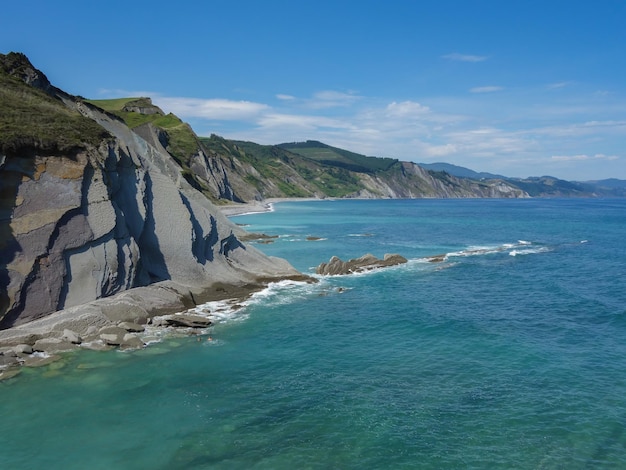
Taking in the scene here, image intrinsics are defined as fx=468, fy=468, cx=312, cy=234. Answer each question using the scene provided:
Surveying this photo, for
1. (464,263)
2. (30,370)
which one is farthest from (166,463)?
(464,263)

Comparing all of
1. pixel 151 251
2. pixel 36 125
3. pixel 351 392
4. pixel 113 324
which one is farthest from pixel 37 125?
pixel 351 392

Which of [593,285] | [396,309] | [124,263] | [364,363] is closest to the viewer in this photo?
[364,363]

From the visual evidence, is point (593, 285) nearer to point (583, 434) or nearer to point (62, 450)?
point (583, 434)

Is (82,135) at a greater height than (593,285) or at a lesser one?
greater

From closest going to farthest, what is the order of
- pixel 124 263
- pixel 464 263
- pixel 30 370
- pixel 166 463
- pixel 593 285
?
pixel 166 463
pixel 30 370
pixel 124 263
pixel 593 285
pixel 464 263

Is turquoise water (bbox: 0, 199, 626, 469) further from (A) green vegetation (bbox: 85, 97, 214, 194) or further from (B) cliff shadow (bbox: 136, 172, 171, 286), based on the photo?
(A) green vegetation (bbox: 85, 97, 214, 194)

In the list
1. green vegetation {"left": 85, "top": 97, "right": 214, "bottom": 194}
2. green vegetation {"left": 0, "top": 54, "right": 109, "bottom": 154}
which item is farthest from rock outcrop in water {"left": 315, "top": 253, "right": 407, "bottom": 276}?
green vegetation {"left": 85, "top": 97, "right": 214, "bottom": 194}

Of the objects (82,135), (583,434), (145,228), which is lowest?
(583,434)
